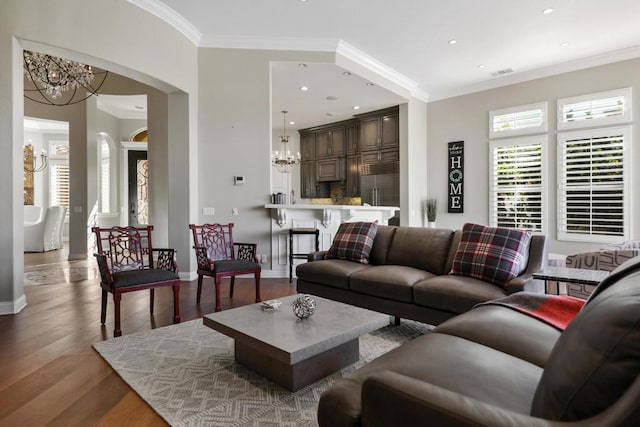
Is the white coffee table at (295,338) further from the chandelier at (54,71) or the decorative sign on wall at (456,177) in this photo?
the decorative sign on wall at (456,177)

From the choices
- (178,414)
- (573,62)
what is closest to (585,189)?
(573,62)

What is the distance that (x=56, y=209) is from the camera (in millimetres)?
8477

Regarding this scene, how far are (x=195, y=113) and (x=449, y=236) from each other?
3.94 meters

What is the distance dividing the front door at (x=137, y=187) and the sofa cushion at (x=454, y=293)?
9.18m

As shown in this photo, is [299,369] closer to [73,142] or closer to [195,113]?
[195,113]

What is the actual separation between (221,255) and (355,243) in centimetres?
160

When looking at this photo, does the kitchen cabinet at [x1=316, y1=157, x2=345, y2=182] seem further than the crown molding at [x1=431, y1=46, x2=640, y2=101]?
Yes

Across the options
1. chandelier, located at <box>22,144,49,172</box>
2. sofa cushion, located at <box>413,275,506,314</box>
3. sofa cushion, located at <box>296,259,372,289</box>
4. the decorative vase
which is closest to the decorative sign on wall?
sofa cushion, located at <box>296,259,372,289</box>

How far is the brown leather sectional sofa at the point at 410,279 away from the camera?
8.96ft

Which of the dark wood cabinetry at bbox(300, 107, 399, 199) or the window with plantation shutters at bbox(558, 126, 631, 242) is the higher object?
the dark wood cabinetry at bbox(300, 107, 399, 199)

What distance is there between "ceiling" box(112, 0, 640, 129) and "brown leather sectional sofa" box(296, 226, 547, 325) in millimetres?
2914

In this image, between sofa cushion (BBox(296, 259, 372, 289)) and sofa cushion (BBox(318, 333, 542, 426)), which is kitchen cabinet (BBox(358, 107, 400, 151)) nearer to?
sofa cushion (BBox(296, 259, 372, 289))

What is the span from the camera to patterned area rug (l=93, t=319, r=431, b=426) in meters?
1.91

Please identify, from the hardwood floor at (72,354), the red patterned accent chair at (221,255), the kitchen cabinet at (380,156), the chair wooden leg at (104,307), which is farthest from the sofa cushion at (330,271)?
the kitchen cabinet at (380,156)
